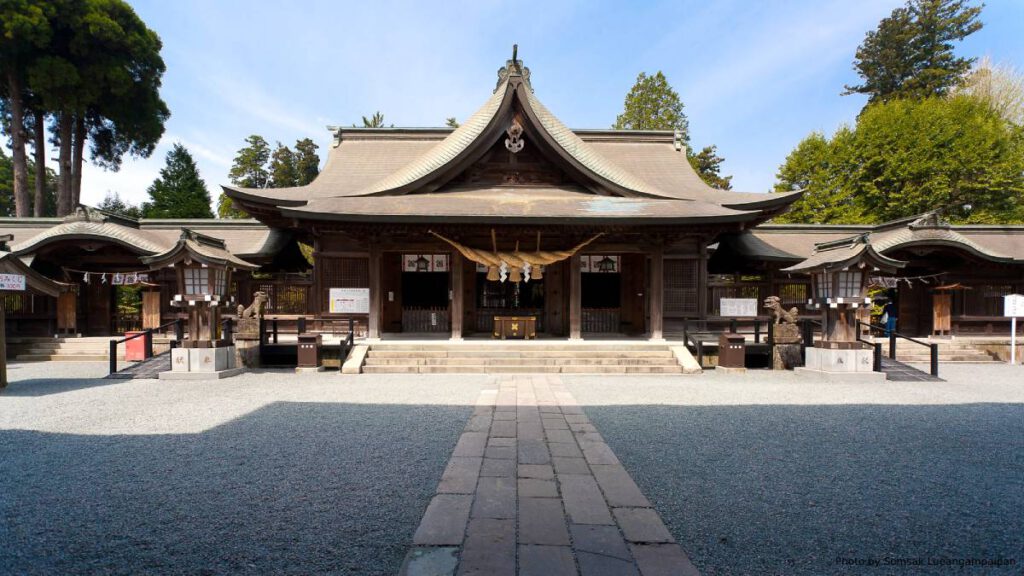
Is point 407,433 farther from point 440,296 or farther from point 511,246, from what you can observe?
point 440,296

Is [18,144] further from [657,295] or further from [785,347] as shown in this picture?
[785,347]

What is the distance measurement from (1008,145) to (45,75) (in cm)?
5227

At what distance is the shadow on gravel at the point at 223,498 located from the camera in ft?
9.41

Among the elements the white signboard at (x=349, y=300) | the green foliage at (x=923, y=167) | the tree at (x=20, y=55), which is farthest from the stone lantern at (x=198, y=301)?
the green foliage at (x=923, y=167)

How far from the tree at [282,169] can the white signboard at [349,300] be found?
33626 mm

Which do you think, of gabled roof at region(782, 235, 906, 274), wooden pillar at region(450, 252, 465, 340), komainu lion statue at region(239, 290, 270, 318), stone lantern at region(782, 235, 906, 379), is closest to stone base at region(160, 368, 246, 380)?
komainu lion statue at region(239, 290, 270, 318)

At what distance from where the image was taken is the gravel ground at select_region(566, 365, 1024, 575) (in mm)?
3027

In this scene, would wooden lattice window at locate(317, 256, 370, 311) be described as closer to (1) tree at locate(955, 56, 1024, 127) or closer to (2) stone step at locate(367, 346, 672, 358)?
(2) stone step at locate(367, 346, 672, 358)

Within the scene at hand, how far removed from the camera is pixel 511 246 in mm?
12664

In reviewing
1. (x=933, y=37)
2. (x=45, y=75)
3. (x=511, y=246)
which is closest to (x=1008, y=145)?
(x=933, y=37)

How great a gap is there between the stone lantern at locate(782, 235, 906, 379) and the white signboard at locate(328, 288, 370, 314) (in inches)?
478

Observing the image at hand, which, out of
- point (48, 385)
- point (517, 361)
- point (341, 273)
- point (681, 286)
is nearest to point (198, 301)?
point (48, 385)

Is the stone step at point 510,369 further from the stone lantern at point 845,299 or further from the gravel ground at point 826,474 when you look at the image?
the stone lantern at point 845,299

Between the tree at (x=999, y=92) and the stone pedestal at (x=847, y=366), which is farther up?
the tree at (x=999, y=92)
